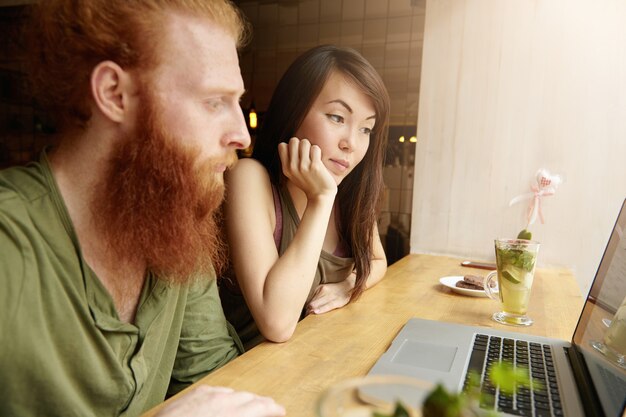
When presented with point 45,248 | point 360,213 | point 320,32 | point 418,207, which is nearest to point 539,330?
point 360,213

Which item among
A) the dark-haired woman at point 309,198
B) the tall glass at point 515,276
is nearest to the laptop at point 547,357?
the tall glass at point 515,276

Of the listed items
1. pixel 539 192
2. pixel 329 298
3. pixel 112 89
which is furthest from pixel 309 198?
pixel 539 192

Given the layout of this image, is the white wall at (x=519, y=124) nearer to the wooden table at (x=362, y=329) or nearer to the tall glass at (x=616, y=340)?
the wooden table at (x=362, y=329)

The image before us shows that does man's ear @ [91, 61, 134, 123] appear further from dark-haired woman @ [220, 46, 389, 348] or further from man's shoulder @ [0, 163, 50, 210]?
dark-haired woman @ [220, 46, 389, 348]

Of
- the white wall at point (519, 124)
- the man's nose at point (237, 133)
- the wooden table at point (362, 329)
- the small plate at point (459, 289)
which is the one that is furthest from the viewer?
the white wall at point (519, 124)

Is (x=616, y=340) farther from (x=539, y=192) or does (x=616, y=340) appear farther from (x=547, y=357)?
(x=539, y=192)

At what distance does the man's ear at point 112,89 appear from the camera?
79cm

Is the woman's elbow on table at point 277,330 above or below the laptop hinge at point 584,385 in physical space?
below

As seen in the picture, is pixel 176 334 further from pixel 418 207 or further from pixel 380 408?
pixel 418 207

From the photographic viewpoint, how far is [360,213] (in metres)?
1.69

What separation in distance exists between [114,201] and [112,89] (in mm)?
193

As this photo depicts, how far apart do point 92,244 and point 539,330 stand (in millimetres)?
985

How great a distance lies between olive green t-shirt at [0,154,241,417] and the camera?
676 millimetres

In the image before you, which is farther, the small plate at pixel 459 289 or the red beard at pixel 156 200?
the small plate at pixel 459 289
